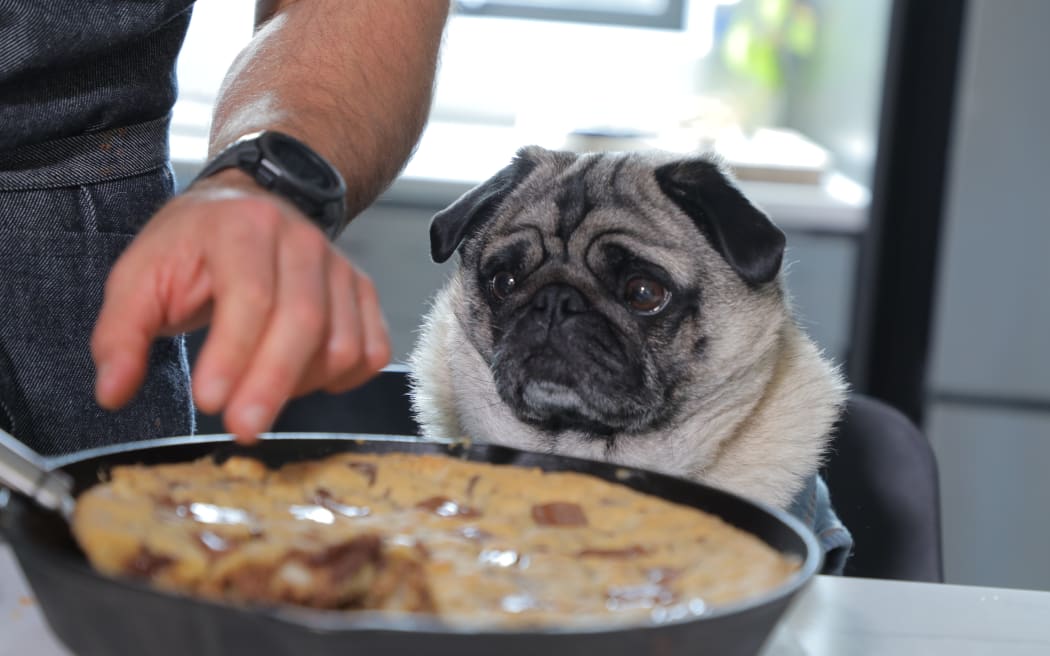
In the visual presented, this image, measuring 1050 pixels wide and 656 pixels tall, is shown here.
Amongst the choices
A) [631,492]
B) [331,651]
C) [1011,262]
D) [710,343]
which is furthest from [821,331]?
[331,651]

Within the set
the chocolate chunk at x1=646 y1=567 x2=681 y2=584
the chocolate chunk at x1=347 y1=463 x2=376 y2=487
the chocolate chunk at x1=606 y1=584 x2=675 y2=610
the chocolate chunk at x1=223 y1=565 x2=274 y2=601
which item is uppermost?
the chocolate chunk at x1=223 y1=565 x2=274 y2=601

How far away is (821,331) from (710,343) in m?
1.55

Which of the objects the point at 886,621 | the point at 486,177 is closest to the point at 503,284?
the point at 886,621

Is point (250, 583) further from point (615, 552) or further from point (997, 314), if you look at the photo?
point (997, 314)

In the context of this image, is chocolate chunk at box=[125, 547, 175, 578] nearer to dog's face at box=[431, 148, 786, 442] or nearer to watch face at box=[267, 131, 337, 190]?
watch face at box=[267, 131, 337, 190]

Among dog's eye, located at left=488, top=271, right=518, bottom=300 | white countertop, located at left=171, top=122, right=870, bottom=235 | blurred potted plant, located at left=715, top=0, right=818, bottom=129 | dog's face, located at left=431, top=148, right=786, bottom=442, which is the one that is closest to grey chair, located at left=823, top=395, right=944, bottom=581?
dog's face, located at left=431, top=148, right=786, bottom=442

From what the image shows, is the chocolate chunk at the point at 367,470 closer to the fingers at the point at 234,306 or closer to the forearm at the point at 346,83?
the fingers at the point at 234,306

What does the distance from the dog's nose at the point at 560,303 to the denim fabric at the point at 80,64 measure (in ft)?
1.51

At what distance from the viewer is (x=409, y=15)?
1.14 metres

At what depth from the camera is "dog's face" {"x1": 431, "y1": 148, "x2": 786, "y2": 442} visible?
4.28 feet

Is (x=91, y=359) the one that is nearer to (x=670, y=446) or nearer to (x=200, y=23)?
(x=670, y=446)

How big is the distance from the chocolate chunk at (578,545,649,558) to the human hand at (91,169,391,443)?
0.17 metres

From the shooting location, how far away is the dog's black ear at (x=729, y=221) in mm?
1241

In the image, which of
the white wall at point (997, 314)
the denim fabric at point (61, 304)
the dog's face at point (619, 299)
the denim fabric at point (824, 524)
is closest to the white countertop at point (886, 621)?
the denim fabric at point (824, 524)
